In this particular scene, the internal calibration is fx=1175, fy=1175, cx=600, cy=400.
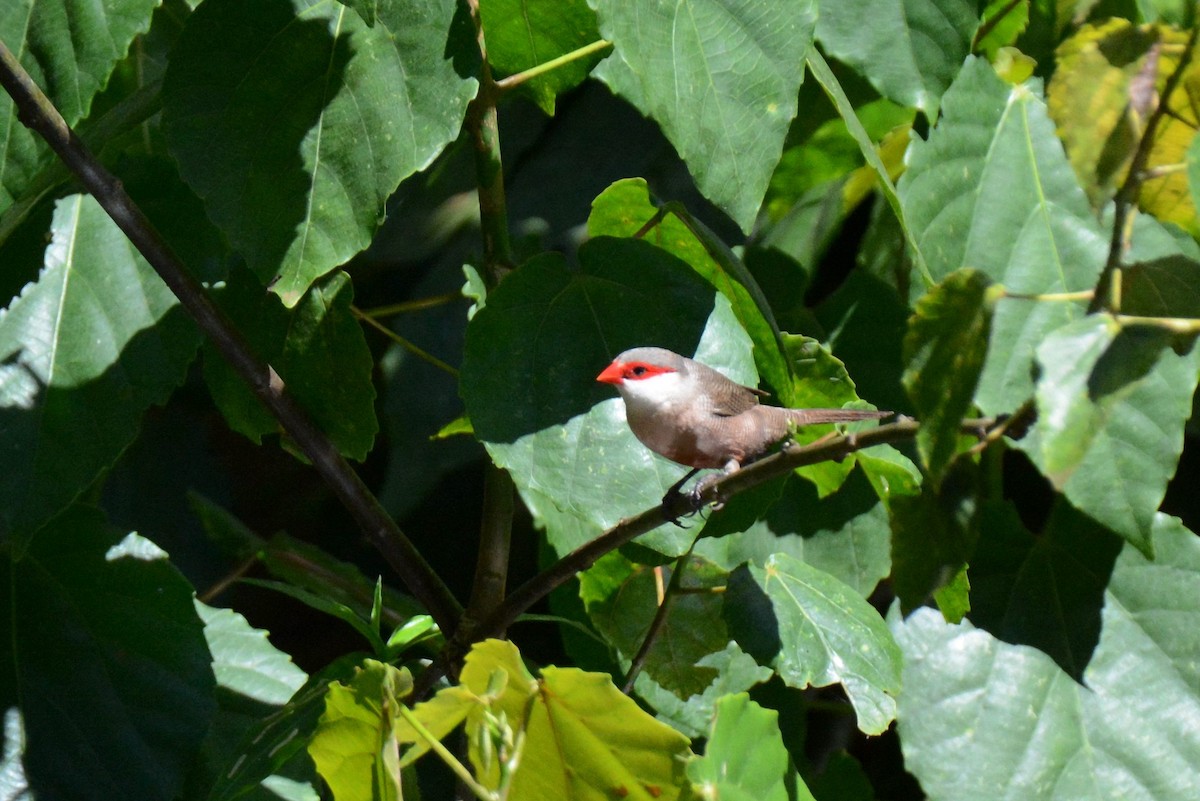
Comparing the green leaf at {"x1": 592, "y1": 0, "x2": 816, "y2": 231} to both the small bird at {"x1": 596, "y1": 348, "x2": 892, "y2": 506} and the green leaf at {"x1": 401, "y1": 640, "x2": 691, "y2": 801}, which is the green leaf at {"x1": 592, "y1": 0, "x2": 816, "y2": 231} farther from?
the green leaf at {"x1": 401, "y1": 640, "x2": 691, "y2": 801}

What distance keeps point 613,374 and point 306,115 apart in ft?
1.19

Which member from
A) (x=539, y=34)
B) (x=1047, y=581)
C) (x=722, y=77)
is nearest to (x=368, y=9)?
(x=539, y=34)

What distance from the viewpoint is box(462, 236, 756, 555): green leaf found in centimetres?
102

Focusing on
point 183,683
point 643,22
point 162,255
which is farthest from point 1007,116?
point 183,683

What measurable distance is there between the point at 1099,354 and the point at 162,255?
751mm

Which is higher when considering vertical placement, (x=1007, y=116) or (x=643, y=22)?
(x=643, y=22)

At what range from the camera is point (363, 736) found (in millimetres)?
898

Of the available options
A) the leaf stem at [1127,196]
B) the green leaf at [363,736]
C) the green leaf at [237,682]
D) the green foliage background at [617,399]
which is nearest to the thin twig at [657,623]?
the green foliage background at [617,399]

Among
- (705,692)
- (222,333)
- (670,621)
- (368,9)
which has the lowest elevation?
(705,692)

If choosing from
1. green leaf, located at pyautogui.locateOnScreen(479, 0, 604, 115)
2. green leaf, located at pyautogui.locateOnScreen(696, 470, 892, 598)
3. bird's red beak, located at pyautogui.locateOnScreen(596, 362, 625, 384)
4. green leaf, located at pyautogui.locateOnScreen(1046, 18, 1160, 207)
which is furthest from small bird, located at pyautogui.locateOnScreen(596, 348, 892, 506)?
green leaf, located at pyautogui.locateOnScreen(1046, 18, 1160, 207)

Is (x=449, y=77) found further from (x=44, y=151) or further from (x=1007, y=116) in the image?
(x=1007, y=116)

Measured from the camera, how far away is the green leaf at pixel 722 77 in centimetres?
95

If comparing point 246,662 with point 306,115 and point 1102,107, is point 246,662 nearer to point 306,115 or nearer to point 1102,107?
point 306,115

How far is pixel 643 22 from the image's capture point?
3.16 ft
